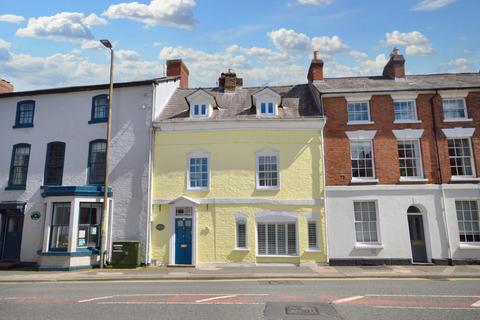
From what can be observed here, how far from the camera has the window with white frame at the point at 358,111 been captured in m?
18.0

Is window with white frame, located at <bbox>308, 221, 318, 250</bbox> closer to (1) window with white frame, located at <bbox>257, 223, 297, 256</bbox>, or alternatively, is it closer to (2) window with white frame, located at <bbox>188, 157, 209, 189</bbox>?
(1) window with white frame, located at <bbox>257, 223, 297, 256</bbox>

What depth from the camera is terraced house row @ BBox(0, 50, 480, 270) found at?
16719mm

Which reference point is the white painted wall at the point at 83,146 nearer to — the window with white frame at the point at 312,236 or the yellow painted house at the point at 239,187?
the yellow painted house at the point at 239,187

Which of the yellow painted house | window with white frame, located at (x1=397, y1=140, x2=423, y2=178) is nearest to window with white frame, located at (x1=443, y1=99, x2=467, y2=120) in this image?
window with white frame, located at (x1=397, y1=140, x2=423, y2=178)

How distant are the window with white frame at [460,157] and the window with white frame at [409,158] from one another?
1.67 m

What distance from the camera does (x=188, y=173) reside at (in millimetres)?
17797

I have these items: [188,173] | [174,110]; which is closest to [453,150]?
[188,173]

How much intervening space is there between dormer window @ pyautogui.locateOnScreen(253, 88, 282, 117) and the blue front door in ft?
23.5

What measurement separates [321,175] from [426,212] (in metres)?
5.59

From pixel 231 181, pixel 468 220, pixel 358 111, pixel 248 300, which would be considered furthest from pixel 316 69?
pixel 248 300

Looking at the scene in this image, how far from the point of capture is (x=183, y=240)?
17156 millimetres

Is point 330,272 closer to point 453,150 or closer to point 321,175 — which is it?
point 321,175

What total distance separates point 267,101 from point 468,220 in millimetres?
12103

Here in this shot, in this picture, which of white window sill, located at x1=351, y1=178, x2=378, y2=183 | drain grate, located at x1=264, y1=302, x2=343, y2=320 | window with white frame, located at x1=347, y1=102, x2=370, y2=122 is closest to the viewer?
→ drain grate, located at x1=264, y1=302, x2=343, y2=320
